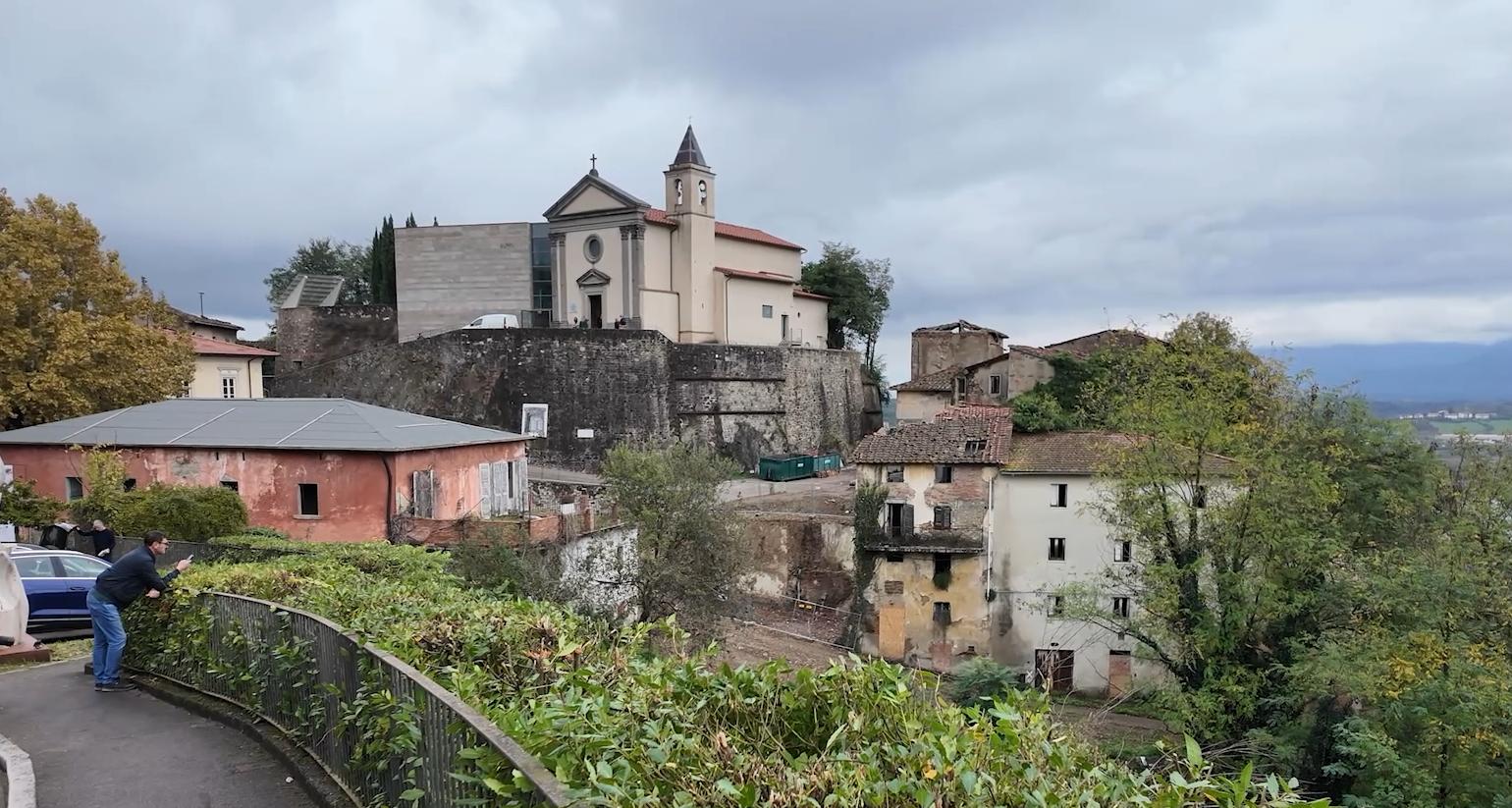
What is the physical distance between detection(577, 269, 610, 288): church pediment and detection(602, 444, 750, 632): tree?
19134 millimetres

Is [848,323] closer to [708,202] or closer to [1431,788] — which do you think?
[708,202]

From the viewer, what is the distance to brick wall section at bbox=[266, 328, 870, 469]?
39.3 meters

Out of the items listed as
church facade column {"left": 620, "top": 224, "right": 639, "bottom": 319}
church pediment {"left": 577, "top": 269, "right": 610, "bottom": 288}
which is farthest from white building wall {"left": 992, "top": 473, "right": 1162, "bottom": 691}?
church pediment {"left": 577, "top": 269, "right": 610, "bottom": 288}

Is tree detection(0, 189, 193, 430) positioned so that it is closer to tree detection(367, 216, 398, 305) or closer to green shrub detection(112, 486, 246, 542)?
green shrub detection(112, 486, 246, 542)

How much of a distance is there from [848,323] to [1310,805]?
54.9m

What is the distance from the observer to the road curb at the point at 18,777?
5.93 meters

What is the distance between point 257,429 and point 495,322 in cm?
2181

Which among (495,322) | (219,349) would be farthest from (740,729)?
(495,322)

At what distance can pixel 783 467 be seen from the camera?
41188 millimetres

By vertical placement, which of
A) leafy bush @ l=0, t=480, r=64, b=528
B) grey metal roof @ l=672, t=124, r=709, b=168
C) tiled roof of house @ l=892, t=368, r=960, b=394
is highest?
grey metal roof @ l=672, t=124, r=709, b=168

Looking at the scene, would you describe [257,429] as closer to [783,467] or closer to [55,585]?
[55,585]

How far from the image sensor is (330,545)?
1350 cm

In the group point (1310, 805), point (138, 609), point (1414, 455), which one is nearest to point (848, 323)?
point (1414, 455)

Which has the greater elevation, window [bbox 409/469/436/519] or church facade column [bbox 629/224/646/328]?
church facade column [bbox 629/224/646/328]
